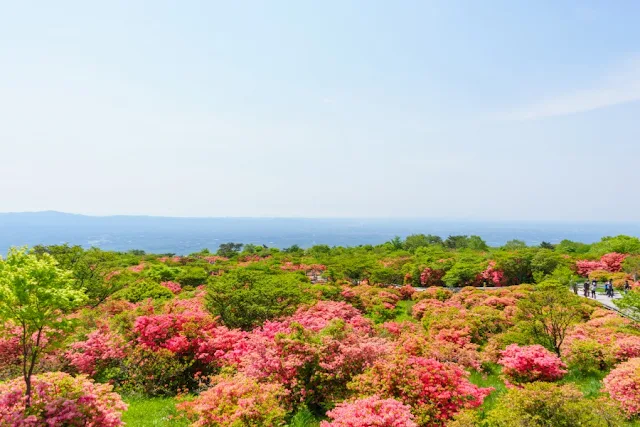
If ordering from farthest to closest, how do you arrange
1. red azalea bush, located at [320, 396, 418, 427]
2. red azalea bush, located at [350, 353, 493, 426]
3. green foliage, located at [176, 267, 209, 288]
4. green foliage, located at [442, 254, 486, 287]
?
green foliage, located at [442, 254, 486, 287], green foliage, located at [176, 267, 209, 288], red azalea bush, located at [350, 353, 493, 426], red azalea bush, located at [320, 396, 418, 427]

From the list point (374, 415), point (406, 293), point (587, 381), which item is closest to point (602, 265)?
point (406, 293)

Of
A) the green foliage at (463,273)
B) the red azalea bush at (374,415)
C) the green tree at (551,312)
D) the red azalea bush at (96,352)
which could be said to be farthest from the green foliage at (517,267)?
Answer: the red azalea bush at (96,352)

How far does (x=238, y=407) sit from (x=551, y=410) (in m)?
5.75

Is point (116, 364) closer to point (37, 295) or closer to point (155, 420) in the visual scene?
point (155, 420)

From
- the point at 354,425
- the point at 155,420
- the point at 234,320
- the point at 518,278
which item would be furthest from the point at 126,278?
the point at 518,278

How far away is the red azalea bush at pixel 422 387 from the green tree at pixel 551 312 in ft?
21.7

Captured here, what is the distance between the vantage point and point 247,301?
16672 mm

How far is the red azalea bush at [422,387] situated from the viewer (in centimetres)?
806

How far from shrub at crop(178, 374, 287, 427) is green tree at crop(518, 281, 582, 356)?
36.5 ft

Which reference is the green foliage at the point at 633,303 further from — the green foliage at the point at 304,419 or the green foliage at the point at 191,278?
the green foliage at the point at 191,278

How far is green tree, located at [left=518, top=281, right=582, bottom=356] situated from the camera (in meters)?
13.4

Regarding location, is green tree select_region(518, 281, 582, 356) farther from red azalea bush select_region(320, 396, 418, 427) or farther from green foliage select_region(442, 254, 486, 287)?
green foliage select_region(442, 254, 486, 287)

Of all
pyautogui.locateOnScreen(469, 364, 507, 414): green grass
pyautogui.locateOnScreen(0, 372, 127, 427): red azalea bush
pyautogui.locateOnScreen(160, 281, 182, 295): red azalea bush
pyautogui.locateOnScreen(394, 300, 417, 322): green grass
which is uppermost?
pyautogui.locateOnScreen(0, 372, 127, 427): red azalea bush

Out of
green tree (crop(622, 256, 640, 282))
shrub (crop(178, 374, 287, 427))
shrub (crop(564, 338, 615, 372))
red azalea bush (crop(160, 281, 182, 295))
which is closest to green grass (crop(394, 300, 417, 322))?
shrub (crop(564, 338, 615, 372))
